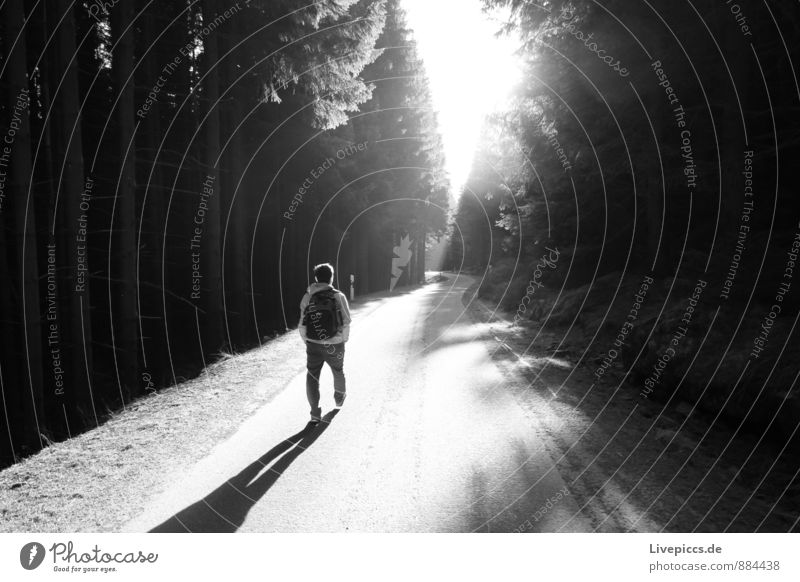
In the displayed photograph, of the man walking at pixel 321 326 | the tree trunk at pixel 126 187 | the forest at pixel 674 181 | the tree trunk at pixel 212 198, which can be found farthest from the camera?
the tree trunk at pixel 212 198

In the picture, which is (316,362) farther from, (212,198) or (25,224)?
(212,198)

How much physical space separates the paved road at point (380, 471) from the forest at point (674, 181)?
2539 mm

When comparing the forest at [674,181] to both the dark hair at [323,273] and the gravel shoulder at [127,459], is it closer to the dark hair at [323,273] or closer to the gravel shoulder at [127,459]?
the dark hair at [323,273]

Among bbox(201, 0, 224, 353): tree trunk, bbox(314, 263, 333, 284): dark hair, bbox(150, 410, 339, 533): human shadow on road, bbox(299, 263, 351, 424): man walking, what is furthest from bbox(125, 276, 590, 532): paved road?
bbox(201, 0, 224, 353): tree trunk

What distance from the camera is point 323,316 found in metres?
5.60

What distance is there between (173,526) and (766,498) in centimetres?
506

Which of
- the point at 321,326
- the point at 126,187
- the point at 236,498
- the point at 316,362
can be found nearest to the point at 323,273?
the point at 321,326

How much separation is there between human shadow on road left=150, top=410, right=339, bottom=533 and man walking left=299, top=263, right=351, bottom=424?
91cm

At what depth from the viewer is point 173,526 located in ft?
11.2

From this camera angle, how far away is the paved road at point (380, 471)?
11.2 ft

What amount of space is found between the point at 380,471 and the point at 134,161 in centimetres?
952

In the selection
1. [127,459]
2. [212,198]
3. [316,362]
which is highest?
[212,198]
